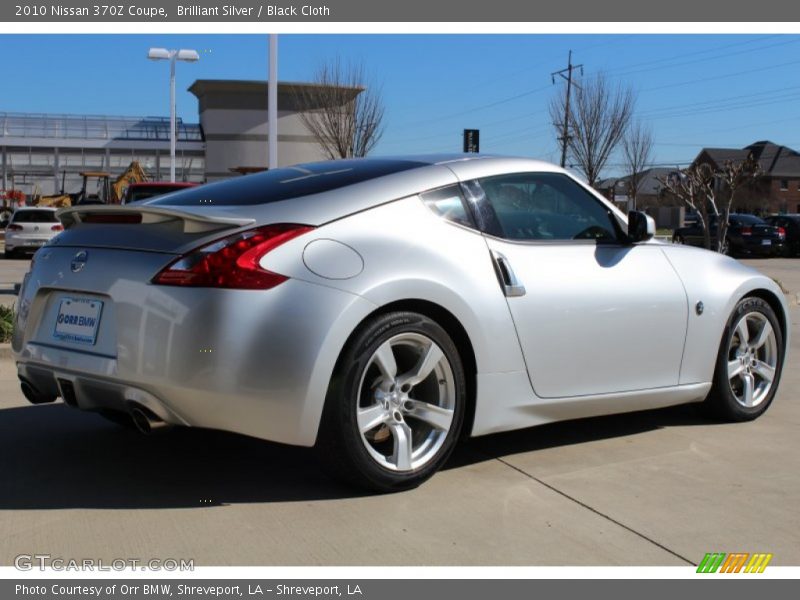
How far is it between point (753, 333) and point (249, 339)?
3.45m

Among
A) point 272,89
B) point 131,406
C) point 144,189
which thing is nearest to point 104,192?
point 144,189

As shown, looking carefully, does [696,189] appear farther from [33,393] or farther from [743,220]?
[33,393]

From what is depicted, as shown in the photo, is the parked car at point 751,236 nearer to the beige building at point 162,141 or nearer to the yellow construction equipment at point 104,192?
the yellow construction equipment at point 104,192

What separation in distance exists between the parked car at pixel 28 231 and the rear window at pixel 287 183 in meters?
20.6

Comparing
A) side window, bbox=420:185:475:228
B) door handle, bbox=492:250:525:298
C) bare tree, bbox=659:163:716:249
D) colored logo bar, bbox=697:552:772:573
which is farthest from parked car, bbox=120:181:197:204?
colored logo bar, bbox=697:552:772:573

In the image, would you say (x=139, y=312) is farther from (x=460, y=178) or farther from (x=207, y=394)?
(x=460, y=178)

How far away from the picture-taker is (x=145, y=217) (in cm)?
398

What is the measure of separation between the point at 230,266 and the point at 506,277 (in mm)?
1361

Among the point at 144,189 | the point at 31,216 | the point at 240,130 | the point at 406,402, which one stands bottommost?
the point at 406,402

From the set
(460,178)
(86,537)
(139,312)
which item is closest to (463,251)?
(460,178)

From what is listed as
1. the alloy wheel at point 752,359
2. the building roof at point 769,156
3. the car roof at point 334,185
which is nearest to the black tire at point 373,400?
the car roof at point 334,185

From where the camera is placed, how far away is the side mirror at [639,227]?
4945mm

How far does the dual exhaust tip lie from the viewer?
3.74 metres

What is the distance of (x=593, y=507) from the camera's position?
3.98 meters
